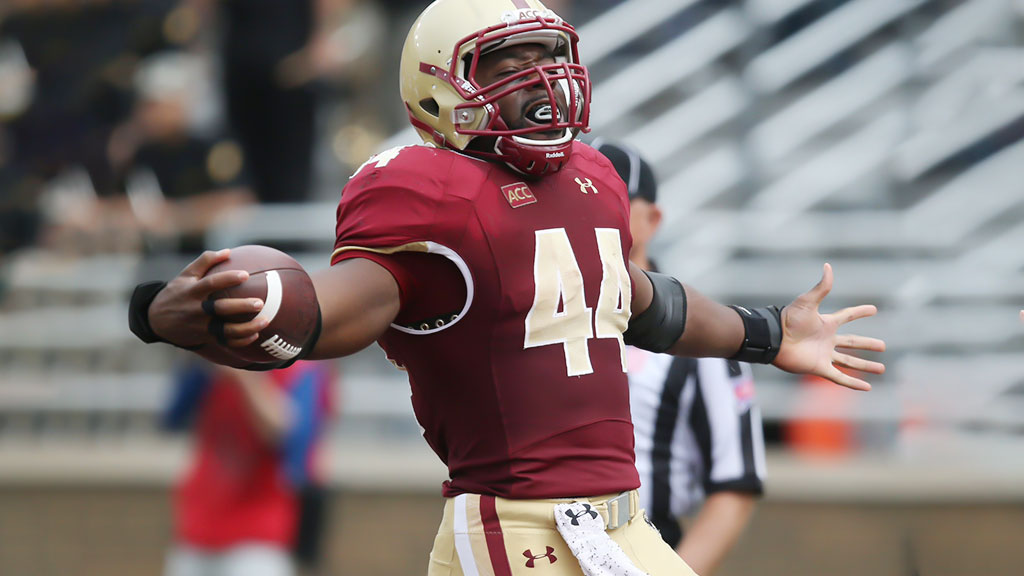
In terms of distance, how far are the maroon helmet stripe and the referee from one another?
3.88ft

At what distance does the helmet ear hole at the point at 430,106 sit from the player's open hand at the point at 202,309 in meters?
0.75

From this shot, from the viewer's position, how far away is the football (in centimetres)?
253

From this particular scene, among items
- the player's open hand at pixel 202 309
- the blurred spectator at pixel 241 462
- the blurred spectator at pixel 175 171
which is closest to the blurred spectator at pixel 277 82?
the blurred spectator at pixel 175 171

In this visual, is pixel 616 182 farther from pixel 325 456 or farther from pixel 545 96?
pixel 325 456

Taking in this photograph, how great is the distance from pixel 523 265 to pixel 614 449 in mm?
467

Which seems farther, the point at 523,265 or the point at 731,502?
the point at 731,502

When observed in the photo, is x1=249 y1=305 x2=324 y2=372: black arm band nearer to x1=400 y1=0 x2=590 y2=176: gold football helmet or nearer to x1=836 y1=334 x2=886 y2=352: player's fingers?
x1=400 y1=0 x2=590 y2=176: gold football helmet

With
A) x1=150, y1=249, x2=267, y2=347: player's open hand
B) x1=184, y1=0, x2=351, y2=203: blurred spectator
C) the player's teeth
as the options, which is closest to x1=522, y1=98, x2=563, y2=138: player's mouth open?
the player's teeth

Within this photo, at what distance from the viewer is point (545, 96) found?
2.99 meters

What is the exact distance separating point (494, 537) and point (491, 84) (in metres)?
0.96

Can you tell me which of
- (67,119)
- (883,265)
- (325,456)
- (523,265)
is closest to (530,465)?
(523,265)

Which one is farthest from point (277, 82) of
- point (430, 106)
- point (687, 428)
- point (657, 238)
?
point (430, 106)

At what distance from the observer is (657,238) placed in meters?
8.25

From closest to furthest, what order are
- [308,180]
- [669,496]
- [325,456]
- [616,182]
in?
[616,182], [669,496], [325,456], [308,180]
